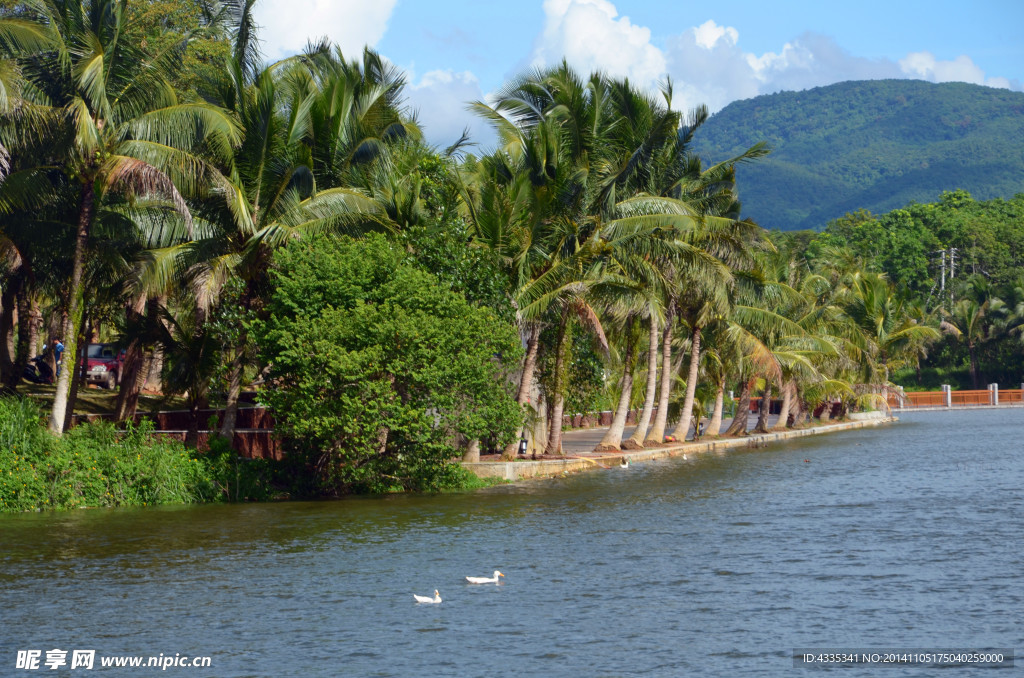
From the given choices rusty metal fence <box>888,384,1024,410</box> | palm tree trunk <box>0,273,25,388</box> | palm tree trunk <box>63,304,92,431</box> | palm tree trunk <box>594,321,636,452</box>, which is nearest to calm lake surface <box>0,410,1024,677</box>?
palm tree trunk <box>63,304,92,431</box>

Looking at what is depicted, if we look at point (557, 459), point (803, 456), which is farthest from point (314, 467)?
point (803, 456)

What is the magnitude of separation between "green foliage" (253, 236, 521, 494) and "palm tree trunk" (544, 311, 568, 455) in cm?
719

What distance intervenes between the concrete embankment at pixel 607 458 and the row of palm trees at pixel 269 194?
1.28 m

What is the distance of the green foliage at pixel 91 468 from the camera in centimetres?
2741

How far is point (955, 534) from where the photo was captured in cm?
2509

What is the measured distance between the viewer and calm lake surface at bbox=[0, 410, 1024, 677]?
608 inches

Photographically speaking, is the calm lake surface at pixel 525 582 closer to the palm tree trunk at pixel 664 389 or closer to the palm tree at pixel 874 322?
the palm tree trunk at pixel 664 389

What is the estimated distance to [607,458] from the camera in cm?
4156

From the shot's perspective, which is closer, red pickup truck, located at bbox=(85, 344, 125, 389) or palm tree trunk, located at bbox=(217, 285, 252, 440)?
palm tree trunk, located at bbox=(217, 285, 252, 440)

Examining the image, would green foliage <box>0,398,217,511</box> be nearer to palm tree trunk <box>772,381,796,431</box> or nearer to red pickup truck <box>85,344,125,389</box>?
red pickup truck <box>85,344,125,389</box>

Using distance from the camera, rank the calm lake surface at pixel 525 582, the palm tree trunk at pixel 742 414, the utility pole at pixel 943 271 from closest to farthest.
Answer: the calm lake surface at pixel 525 582 → the palm tree trunk at pixel 742 414 → the utility pole at pixel 943 271

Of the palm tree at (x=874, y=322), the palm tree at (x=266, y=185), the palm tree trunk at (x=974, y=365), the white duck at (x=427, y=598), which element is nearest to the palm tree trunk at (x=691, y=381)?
the palm tree at (x=874, y=322)

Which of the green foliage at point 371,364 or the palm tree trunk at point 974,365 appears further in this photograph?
the palm tree trunk at point 974,365

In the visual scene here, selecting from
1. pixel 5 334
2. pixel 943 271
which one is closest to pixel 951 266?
pixel 943 271
